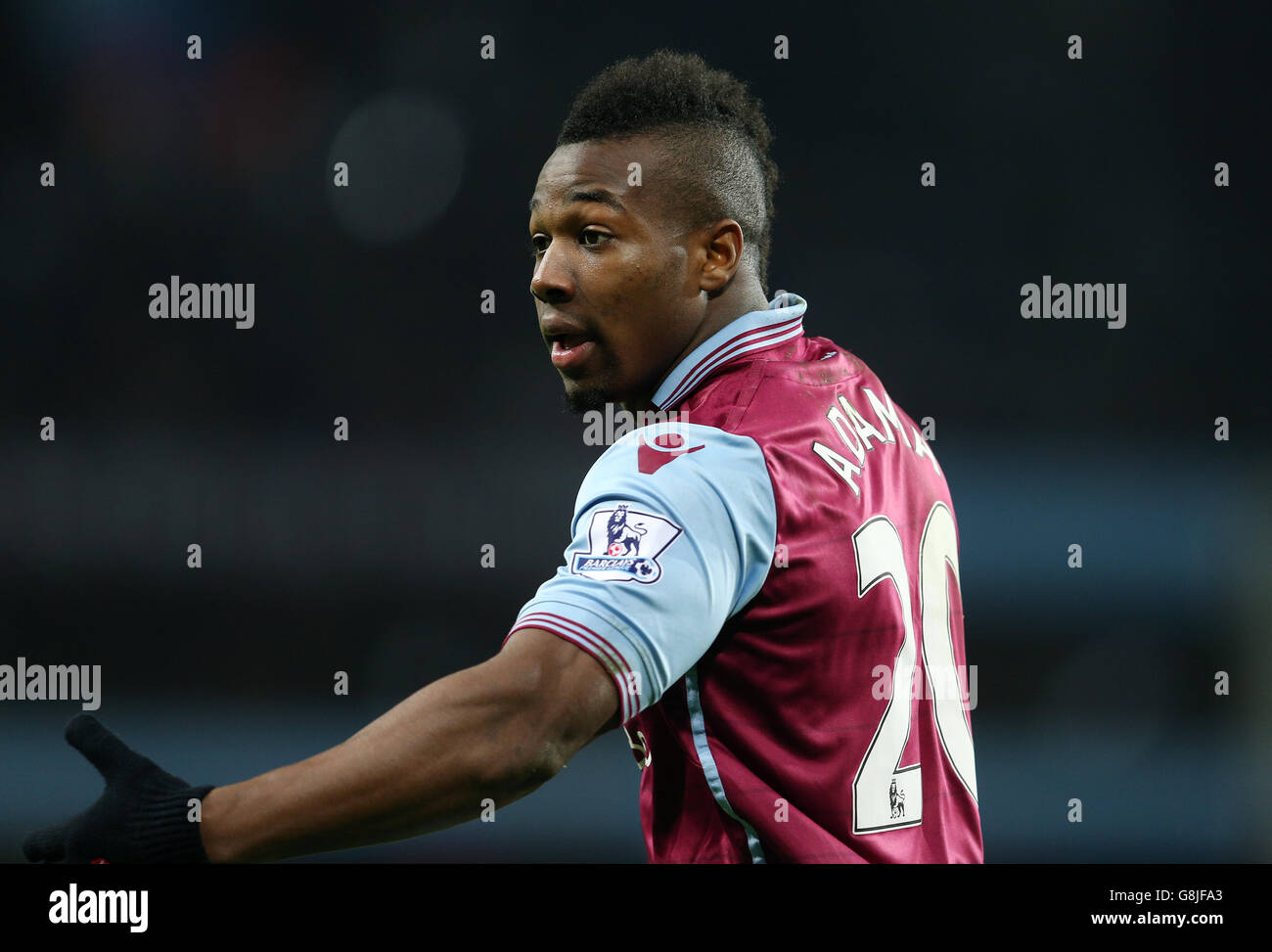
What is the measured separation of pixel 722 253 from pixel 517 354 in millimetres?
4510

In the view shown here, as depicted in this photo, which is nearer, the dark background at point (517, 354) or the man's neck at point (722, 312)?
the man's neck at point (722, 312)

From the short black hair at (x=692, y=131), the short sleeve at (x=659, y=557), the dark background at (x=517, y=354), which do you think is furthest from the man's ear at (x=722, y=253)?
the dark background at (x=517, y=354)

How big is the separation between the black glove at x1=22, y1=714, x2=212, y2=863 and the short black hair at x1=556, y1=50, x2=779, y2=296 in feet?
4.30

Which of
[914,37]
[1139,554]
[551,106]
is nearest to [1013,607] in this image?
[1139,554]

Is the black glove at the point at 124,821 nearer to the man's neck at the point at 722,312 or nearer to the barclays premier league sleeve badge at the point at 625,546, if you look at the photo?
the barclays premier league sleeve badge at the point at 625,546

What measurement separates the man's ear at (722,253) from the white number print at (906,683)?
0.59 metres

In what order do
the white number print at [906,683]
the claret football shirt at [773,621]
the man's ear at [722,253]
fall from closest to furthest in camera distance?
the claret football shirt at [773,621] < the white number print at [906,683] < the man's ear at [722,253]

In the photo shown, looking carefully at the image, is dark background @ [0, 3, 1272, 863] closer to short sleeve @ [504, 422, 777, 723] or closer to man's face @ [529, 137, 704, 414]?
man's face @ [529, 137, 704, 414]

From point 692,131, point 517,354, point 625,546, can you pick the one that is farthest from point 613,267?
point 517,354

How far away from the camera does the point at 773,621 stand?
6.07 feet

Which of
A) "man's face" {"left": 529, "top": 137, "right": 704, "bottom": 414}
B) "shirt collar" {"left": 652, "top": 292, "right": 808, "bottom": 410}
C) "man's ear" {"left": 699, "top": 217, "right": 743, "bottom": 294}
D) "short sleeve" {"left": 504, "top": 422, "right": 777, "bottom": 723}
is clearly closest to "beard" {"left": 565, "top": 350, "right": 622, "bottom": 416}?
"man's face" {"left": 529, "top": 137, "right": 704, "bottom": 414}

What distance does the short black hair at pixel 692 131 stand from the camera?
2.29 m

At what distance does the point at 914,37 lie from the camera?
6602 mm
